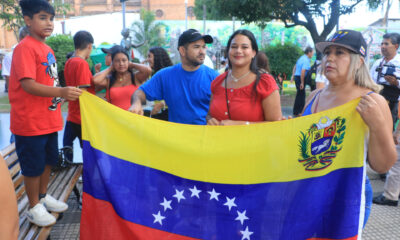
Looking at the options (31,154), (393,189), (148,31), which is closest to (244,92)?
(31,154)

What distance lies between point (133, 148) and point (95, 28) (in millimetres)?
34521

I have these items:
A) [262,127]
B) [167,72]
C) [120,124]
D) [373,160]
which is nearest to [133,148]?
[120,124]

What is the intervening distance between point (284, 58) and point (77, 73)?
1378 cm

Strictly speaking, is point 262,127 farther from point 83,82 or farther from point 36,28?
point 83,82

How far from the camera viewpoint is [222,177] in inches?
84.8

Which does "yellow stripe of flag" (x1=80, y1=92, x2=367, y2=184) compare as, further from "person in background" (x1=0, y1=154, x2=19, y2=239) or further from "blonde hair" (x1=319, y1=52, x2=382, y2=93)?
"person in background" (x1=0, y1=154, x2=19, y2=239)

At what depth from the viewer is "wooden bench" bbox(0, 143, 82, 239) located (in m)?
2.52

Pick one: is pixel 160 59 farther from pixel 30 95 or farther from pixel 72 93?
pixel 72 93

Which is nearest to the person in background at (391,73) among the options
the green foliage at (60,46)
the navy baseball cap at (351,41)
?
the navy baseball cap at (351,41)

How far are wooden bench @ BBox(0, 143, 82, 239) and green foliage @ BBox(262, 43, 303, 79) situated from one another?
13480mm

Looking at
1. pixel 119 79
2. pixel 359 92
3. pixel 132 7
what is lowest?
pixel 119 79

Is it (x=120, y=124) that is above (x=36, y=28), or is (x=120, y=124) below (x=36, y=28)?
below

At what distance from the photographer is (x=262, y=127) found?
6.97ft

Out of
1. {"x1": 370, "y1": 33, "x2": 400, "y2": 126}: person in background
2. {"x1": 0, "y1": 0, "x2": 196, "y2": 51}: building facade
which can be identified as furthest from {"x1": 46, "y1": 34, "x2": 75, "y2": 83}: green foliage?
{"x1": 0, "y1": 0, "x2": 196, "y2": 51}: building facade
